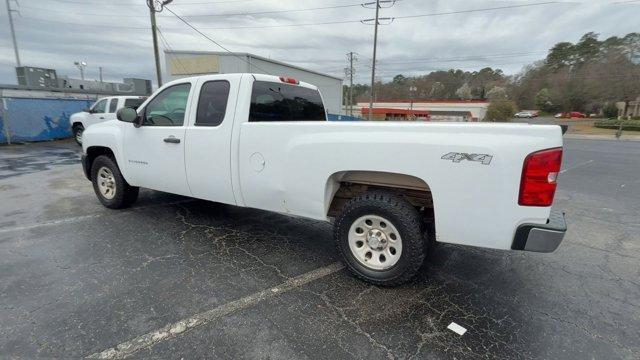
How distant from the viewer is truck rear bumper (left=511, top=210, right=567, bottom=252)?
95.1 inches

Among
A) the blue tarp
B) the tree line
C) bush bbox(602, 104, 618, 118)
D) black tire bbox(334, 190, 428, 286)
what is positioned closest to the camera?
black tire bbox(334, 190, 428, 286)

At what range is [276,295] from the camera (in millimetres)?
2963

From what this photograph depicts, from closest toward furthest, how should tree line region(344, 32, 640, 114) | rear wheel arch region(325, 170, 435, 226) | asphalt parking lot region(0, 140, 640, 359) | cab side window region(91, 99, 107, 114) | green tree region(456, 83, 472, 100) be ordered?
asphalt parking lot region(0, 140, 640, 359), rear wheel arch region(325, 170, 435, 226), cab side window region(91, 99, 107, 114), tree line region(344, 32, 640, 114), green tree region(456, 83, 472, 100)

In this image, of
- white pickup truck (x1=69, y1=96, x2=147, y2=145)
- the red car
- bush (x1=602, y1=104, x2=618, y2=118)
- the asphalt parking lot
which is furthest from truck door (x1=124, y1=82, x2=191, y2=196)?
the red car

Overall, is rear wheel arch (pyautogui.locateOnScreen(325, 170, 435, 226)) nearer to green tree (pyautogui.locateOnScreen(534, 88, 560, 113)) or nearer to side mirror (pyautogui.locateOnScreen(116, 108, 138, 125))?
side mirror (pyautogui.locateOnScreen(116, 108, 138, 125))

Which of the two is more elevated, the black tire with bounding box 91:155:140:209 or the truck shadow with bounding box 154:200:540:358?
the black tire with bounding box 91:155:140:209

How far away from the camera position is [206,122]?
12.7 ft

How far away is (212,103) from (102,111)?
12.6 metres

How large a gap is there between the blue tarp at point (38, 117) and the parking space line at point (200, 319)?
17033 mm

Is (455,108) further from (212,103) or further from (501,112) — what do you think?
(212,103)

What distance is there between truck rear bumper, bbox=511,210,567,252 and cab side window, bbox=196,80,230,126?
119 inches

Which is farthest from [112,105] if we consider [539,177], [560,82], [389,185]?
[560,82]

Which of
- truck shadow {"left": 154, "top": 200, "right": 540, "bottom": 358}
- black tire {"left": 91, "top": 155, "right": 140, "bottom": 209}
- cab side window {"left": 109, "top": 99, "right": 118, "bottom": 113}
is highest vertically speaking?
cab side window {"left": 109, "top": 99, "right": 118, "bottom": 113}

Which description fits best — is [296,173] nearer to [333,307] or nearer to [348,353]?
[333,307]
